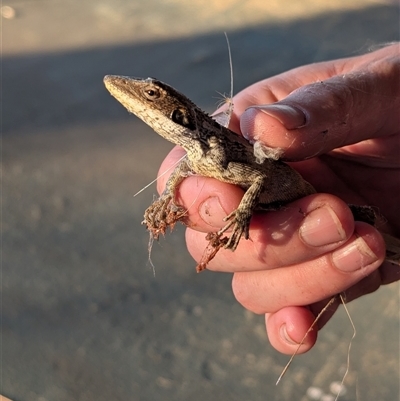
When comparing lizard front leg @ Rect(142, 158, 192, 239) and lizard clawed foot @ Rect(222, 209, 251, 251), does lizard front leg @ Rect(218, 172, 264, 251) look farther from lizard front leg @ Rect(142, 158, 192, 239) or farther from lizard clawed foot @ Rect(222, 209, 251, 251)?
lizard front leg @ Rect(142, 158, 192, 239)

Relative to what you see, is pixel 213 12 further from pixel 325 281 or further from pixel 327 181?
pixel 325 281

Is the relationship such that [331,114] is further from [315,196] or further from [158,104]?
[158,104]

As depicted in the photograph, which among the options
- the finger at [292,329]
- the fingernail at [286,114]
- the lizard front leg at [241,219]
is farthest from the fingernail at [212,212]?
the finger at [292,329]

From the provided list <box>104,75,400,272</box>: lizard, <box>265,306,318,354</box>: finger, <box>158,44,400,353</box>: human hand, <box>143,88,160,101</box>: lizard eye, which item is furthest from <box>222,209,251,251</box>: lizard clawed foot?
<box>265,306,318,354</box>: finger

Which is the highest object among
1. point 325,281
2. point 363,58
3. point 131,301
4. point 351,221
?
point 363,58

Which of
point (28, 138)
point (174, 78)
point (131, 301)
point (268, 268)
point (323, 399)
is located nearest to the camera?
point (268, 268)

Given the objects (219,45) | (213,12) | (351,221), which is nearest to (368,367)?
(351,221)

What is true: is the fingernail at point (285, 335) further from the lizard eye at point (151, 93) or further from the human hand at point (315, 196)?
the lizard eye at point (151, 93)
